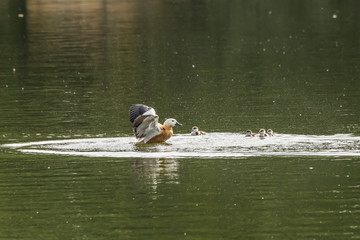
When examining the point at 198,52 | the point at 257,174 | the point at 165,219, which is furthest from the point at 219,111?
the point at 198,52

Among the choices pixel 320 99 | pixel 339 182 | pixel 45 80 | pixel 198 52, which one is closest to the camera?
pixel 339 182

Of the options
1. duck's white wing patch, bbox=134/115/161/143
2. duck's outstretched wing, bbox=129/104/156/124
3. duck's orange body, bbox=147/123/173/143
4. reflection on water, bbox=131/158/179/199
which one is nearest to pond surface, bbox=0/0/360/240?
reflection on water, bbox=131/158/179/199

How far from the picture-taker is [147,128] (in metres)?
23.9

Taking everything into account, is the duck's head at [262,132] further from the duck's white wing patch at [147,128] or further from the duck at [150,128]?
the duck's white wing patch at [147,128]

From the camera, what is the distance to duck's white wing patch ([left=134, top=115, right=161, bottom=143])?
2383cm

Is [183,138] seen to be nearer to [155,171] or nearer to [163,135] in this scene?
[163,135]

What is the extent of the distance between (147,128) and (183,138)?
100cm

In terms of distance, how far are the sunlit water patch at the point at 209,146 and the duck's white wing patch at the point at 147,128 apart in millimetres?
217

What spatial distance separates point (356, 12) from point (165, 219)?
2221 inches

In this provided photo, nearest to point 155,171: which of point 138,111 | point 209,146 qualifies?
point 209,146

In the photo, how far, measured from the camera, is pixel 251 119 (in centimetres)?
2745

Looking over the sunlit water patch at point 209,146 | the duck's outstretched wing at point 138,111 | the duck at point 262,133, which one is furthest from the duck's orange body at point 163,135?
the duck at point 262,133

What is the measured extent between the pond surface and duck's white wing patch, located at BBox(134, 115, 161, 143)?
0.33 meters

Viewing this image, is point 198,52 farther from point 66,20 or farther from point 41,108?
point 66,20
